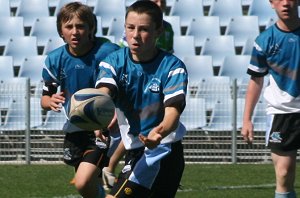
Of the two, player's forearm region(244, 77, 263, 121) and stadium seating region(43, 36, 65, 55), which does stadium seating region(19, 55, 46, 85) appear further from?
player's forearm region(244, 77, 263, 121)

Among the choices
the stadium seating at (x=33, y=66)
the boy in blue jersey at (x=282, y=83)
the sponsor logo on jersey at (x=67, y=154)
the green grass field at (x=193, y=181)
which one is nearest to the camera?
the boy in blue jersey at (x=282, y=83)

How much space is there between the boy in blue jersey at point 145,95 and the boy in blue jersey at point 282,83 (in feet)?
4.98

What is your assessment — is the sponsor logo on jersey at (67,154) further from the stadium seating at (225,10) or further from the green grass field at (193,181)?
the stadium seating at (225,10)

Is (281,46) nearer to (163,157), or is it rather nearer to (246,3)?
(163,157)

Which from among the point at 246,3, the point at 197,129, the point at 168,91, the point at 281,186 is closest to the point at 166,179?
the point at 168,91

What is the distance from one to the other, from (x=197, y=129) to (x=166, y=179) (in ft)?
27.0

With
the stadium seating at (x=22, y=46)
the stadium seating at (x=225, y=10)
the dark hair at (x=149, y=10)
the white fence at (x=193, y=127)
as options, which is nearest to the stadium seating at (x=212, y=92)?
the white fence at (x=193, y=127)

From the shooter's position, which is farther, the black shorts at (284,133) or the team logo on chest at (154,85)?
the black shorts at (284,133)

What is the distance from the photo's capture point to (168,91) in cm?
595

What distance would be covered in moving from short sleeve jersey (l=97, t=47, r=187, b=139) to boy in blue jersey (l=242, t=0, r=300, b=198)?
152cm

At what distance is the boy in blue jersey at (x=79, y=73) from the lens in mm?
7621

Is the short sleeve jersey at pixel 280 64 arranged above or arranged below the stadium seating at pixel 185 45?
above

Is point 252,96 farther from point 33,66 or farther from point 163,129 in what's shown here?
point 33,66

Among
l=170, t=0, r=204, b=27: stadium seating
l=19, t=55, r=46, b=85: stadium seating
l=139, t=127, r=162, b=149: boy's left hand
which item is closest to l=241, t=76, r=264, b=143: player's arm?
l=139, t=127, r=162, b=149: boy's left hand
